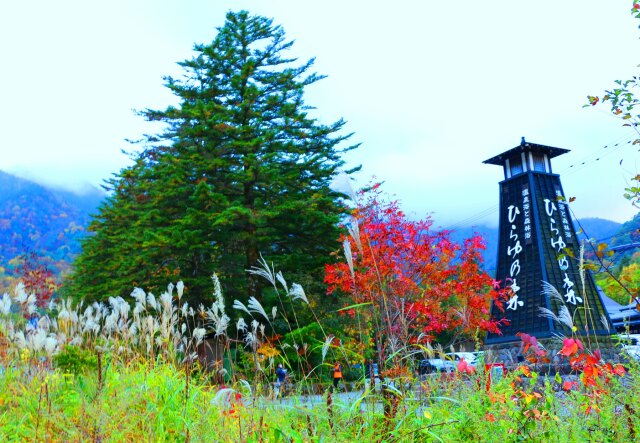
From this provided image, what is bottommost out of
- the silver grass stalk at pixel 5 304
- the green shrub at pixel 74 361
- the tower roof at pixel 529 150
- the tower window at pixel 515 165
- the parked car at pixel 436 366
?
the parked car at pixel 436 366

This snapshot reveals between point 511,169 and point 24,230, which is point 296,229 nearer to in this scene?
point 511,169

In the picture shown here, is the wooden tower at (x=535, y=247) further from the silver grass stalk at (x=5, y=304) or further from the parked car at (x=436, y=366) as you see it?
the silver grass stalk at (x=5, y=304)

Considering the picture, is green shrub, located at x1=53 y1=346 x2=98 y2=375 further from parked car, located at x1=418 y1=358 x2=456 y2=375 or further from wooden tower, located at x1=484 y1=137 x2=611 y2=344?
wooden tower, located at x1=484 y1=137 x2=611 y2=344

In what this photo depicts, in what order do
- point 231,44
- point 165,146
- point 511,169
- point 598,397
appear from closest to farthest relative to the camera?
point 598,397
point 231,44
point 511,169
point 165,146

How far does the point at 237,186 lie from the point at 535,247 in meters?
8.42

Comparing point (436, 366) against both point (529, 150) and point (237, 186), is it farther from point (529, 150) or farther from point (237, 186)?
point (529, 150)

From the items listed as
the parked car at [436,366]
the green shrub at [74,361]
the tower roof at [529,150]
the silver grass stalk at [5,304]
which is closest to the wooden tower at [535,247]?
the tower roof at [529,150]

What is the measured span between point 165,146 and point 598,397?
18.3 metres

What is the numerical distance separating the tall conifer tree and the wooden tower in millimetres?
5306

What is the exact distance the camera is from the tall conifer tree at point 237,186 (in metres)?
13.3

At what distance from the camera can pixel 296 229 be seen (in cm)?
1388

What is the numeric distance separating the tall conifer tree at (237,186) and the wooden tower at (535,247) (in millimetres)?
5306

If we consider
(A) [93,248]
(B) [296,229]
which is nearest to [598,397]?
(B) [296,229]

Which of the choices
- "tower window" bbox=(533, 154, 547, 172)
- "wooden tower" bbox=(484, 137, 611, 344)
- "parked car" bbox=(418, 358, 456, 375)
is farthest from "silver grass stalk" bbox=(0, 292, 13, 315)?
"tower window" bbox=(533, 154, 547, 172)
